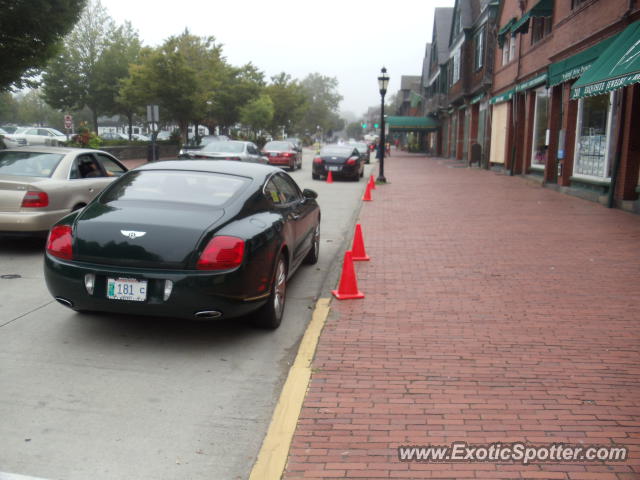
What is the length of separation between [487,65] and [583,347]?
27.4m

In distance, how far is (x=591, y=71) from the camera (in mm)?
13242

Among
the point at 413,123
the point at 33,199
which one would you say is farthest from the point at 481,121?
the point at 33,199

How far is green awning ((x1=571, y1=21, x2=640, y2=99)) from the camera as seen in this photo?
35.5 ft

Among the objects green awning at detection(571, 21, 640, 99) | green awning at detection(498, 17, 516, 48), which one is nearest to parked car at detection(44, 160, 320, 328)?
green awning at detection(571, 21, 640, 99)

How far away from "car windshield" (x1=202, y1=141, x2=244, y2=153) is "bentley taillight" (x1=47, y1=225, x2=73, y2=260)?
54.3 ft

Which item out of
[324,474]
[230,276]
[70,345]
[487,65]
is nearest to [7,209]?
[70,345]

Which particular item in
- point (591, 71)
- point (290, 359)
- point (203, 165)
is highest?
point (591, 71)

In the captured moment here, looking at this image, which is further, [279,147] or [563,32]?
[279,147]

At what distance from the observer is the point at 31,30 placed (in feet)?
47.5

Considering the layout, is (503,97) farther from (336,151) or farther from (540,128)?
(336,151)

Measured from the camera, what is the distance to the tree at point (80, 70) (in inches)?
1770

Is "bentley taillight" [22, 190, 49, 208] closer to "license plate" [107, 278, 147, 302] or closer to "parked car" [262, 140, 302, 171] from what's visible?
"license plate" [107, 278, 147, 302]

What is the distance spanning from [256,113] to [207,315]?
A: 5176 cm

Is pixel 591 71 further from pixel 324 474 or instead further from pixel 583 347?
pixel 324 474
